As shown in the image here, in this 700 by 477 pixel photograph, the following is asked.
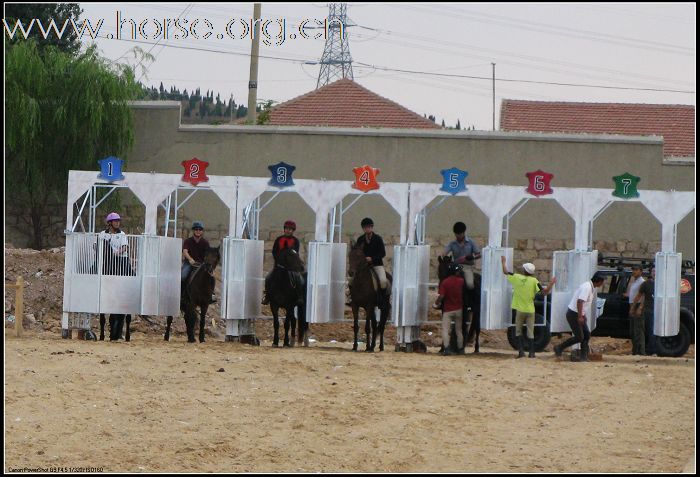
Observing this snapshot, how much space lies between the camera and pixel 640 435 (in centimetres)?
1585

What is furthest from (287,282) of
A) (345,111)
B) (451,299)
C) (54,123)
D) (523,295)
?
(345,111)

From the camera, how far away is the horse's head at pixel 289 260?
22.0 meters

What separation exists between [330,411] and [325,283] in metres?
5.96

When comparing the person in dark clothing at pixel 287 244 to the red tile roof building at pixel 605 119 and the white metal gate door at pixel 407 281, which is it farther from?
the red tile roof building at pixel 605 119

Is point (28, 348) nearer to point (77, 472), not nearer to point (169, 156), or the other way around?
point (77, 472)

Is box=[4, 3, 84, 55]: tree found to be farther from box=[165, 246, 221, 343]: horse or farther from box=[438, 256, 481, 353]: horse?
box=[438, 256, 481, 353]: horse

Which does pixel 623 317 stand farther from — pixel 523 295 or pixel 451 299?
pixel 451 299

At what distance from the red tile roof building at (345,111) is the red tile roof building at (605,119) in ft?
11.7

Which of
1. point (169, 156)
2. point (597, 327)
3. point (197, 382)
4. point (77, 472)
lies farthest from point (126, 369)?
point (169, 156)

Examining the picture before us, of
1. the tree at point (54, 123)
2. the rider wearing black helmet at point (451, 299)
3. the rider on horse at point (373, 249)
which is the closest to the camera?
Result: the rider on horse at point (373, 249)

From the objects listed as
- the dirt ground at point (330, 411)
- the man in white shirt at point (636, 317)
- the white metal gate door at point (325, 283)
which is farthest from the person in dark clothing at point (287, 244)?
the man in white shirt at point (636, 317)

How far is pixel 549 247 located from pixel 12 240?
14.8m

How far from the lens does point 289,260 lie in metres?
22.1

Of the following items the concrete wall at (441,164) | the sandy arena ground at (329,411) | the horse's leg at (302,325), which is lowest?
the sandy arena ground at (329,411)
